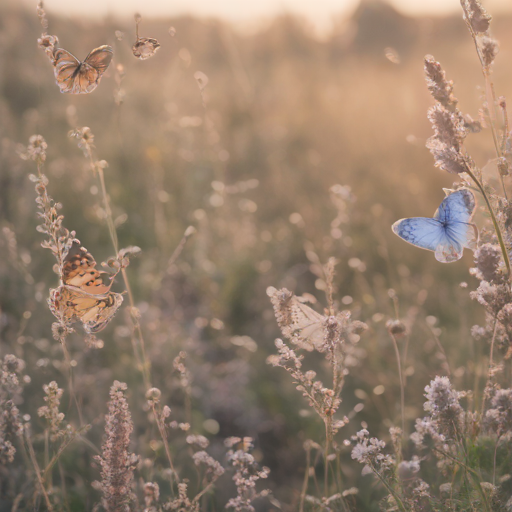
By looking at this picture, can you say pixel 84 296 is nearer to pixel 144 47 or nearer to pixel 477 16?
pixel 144 47

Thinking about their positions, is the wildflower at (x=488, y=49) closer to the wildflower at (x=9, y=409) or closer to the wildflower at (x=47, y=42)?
the wildflower at (x=47, y=42)

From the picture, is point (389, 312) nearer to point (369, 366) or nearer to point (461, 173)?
point (369, 366)

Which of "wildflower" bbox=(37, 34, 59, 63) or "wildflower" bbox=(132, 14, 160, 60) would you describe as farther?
"wildflower" bbox=(132, 14, 160, 60)

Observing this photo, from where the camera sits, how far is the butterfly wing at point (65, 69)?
4.20ft

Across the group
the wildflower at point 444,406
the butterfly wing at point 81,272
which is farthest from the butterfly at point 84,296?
the wildflower at point 444,406

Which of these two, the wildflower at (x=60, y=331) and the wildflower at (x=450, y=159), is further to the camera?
the wildflower at (x=60, y=331)

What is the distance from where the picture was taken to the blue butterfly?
1.06 metres

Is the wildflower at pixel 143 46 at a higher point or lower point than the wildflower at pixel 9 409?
higher

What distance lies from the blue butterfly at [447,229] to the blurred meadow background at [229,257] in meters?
0.14

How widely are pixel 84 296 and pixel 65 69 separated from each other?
0.62 m

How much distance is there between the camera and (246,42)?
33.5 feet

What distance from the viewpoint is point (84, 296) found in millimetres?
1248

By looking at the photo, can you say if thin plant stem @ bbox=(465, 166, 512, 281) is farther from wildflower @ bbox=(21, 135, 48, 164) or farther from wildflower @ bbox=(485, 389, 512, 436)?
wildflower @ bbox=(21, 135, 48, 164)

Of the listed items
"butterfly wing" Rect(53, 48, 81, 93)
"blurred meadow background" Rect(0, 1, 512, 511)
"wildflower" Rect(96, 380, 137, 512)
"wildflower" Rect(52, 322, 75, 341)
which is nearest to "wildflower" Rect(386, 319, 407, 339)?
"blurred meadow background" Rect(0, 1, 512, 511)
